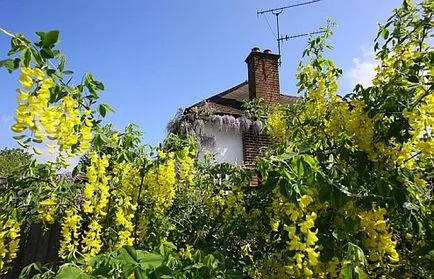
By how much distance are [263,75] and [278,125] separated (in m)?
7.08

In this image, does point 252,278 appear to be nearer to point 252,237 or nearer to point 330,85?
point 252,237

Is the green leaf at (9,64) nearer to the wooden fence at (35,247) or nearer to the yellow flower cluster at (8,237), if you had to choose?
the yellow flower cluster at (8,237)

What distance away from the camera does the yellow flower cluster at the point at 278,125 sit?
3721 millimetres

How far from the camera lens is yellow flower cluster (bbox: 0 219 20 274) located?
282 cm

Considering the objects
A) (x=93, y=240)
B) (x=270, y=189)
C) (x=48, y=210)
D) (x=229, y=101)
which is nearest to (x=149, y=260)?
(x=270, y=189)

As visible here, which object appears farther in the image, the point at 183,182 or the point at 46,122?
the point at 183,182

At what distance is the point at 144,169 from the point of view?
275 centimetres

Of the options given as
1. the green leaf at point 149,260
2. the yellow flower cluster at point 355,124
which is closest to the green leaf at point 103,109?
the green leaf at point 149,260

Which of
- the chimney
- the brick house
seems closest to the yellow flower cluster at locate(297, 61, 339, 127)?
the brick house

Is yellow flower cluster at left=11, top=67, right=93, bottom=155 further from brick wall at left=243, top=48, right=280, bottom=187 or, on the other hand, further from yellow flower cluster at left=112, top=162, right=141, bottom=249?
brick wall at left=243, top=48, right=280, bottom=187

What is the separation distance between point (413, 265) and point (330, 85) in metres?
1.23

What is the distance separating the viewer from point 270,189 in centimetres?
156

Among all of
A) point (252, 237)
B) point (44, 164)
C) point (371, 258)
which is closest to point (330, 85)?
point (252, 237)

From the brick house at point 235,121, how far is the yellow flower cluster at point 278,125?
5.45 meters
